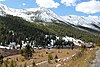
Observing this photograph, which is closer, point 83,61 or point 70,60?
point 83,61

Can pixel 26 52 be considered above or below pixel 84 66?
below

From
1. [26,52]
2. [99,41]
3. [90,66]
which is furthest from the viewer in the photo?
[26,52]

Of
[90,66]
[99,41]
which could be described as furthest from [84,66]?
[99,41]

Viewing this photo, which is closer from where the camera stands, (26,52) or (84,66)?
(84,66)

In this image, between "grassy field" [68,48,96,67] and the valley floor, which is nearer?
"grassy field" [68,48,96,67]

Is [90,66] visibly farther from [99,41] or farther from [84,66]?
[99,41]

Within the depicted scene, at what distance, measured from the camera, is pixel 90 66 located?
18.9m

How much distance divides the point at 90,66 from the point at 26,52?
323ft

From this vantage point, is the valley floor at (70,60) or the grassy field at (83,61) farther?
the valley floor at (70,60)

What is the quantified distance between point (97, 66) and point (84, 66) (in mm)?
968

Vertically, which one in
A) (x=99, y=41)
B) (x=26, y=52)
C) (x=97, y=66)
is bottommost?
(x=26, y=52)

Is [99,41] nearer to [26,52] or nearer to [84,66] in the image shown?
[84,66]

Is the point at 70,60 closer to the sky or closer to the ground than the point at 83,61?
closer to the ground

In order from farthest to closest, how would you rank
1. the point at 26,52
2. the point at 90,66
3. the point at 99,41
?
the point at 26,52 < the point at 99,41 < the point at 90,66
